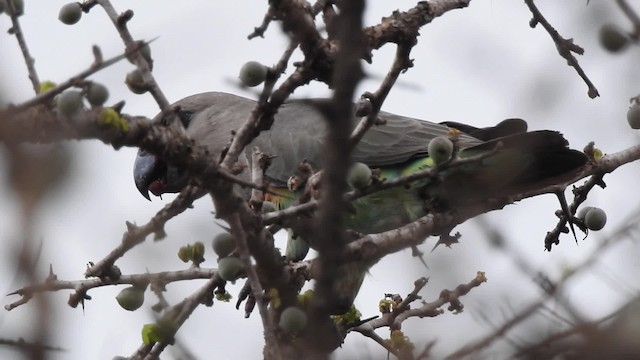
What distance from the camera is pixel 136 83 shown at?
10.4 feet

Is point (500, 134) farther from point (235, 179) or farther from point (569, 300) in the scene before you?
point (569, 300)

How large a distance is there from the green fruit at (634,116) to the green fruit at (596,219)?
0.46 meters

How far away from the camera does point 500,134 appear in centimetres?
557

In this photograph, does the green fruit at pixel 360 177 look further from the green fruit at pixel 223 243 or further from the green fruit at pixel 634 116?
the green fruit at pixel 634 116

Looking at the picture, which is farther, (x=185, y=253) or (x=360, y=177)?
(x=185, y=253)

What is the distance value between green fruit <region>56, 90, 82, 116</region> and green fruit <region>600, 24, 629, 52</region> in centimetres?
215

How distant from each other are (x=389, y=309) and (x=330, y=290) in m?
3.04

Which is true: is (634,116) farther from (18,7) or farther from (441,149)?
(18,7)

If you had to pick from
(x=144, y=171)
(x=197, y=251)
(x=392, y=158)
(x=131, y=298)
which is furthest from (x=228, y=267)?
(x=144, y=171)

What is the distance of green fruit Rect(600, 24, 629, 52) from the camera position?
3.65 metres

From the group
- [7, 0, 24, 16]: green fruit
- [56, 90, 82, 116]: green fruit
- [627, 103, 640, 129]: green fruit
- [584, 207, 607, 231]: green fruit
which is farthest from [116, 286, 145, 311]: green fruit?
[627, 103, 640, 129]: green fruit

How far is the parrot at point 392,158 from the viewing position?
186 inches

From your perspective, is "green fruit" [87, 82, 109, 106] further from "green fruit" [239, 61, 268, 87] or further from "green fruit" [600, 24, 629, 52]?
"green fruit" [600, 24, 629, 52]

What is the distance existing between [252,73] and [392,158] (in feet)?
8.45
